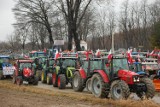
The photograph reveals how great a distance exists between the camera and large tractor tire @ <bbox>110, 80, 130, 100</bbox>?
1381 centimetres

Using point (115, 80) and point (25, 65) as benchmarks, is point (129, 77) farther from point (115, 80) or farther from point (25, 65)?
point (25, 65)

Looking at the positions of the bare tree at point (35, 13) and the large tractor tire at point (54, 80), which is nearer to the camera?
the large tractor tire at point (54, 80)

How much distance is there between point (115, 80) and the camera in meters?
14.8

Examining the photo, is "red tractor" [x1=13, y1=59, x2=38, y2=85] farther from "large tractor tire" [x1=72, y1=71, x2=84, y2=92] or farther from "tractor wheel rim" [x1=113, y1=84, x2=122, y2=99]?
"tractor wheel rim" [x1=113, y1=84, x2=122, y2=99]

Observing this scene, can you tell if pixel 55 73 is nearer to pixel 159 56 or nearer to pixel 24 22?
pixel 159 56

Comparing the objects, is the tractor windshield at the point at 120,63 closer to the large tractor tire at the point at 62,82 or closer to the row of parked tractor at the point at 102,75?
the row of parked tractor at the point at 102,75

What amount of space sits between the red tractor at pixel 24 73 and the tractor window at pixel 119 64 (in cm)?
1008

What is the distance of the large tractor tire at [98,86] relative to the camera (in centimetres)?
1521

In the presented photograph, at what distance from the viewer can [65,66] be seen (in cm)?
2222

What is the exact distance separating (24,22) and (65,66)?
112 ft

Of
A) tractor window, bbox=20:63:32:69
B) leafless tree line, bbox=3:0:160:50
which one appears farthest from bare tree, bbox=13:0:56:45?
tractor window, bbox=20:63:32:69

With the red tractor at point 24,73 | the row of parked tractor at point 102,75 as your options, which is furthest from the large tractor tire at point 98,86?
the red tractor at point 24,73

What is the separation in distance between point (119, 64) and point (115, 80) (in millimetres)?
893

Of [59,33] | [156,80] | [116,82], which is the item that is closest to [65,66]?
[156,80]
